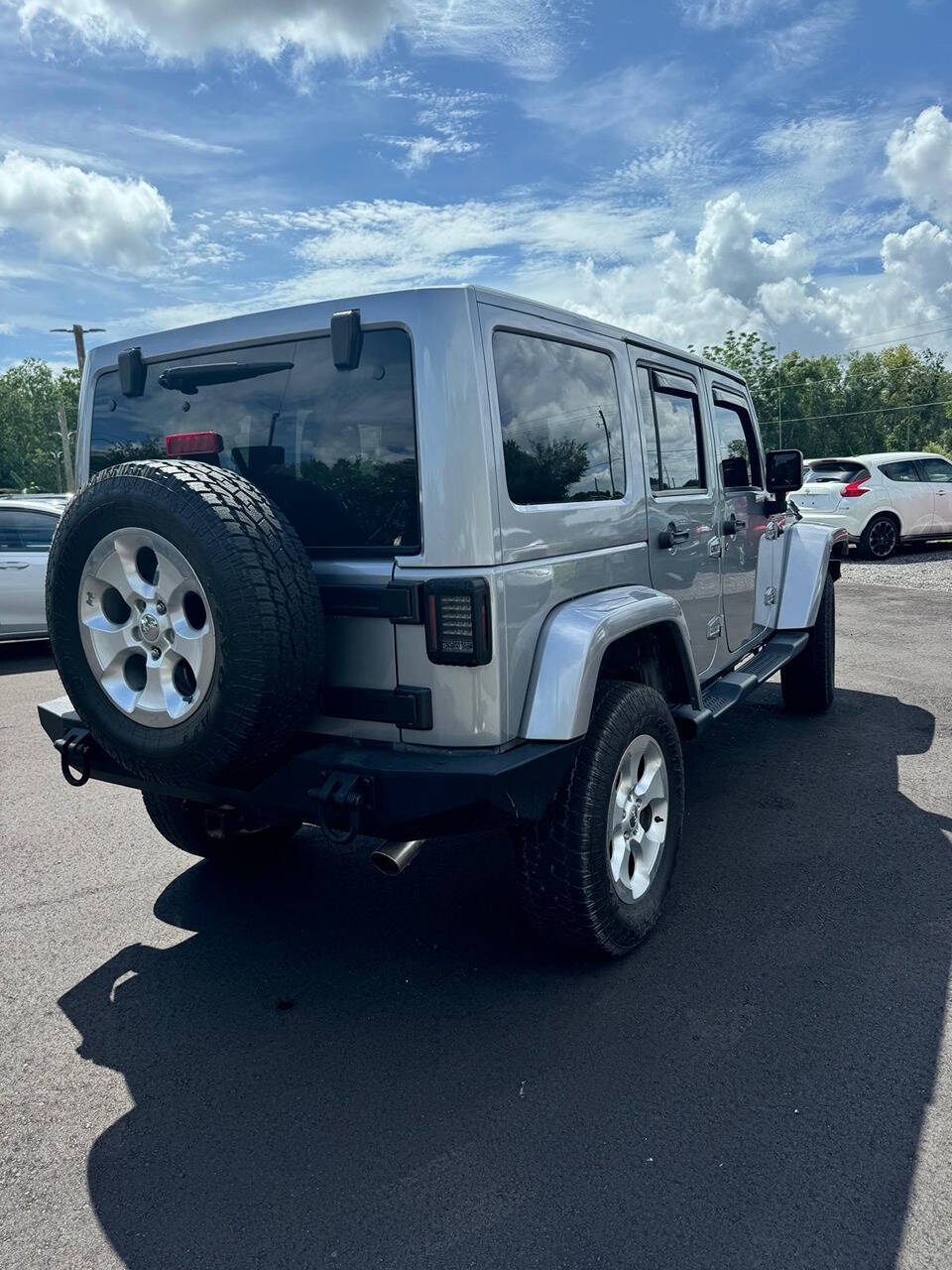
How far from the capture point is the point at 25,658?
30.5 ft

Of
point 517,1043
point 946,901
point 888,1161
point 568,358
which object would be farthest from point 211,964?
point 946,901

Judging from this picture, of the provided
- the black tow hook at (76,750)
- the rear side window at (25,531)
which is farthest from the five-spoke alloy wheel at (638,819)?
the rear side window at (25,531)

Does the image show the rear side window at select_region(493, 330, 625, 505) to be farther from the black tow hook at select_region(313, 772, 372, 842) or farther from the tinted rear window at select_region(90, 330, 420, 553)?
the black tow hook at select_region(313, 772, 372, 842)

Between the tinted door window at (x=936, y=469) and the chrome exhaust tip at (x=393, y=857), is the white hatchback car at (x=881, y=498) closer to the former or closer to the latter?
the tinted door window at (x=936, y=469)

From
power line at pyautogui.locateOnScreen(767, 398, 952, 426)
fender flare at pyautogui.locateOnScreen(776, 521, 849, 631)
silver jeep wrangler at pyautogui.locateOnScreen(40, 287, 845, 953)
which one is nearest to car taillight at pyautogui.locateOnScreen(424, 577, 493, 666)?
silver jeep wrangler at pyautogui.locateOnScreen(40, 287, 845, 953)

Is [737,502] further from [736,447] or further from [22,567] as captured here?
[22,567]

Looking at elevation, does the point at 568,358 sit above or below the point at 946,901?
above

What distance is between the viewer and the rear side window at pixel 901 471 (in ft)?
47.5

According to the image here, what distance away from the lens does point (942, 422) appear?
65375mm

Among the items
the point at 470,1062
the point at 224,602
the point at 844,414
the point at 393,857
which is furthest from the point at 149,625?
the point at 844,414

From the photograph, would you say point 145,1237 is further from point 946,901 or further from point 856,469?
point 856,469

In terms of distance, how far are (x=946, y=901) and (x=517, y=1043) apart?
1.82 m

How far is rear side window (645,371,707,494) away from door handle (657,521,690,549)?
161 mm

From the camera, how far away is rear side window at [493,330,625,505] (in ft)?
9.27
